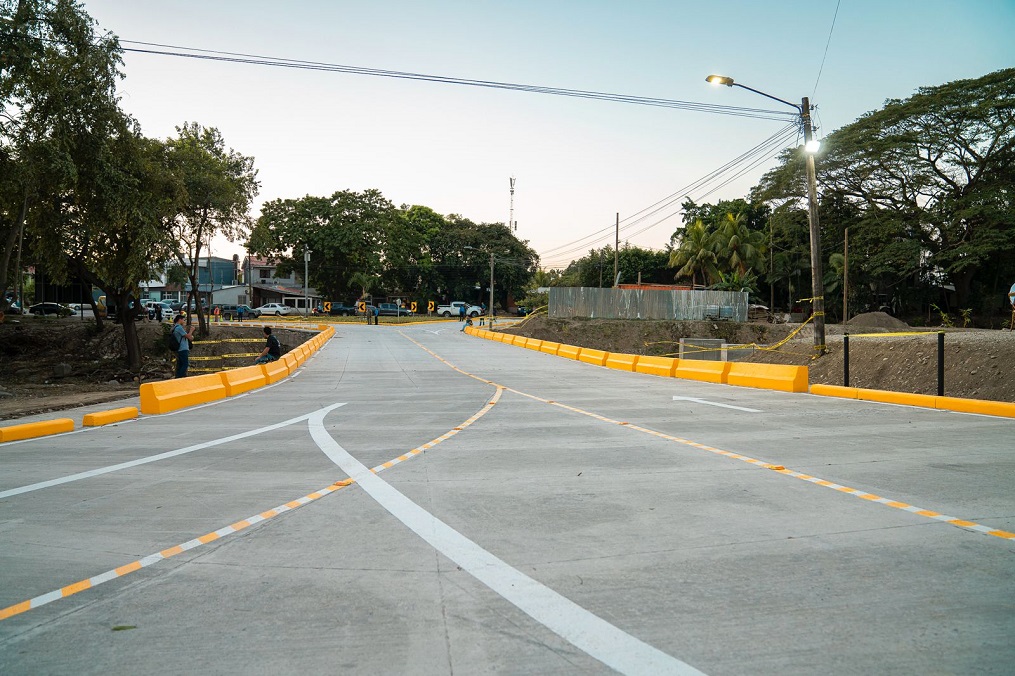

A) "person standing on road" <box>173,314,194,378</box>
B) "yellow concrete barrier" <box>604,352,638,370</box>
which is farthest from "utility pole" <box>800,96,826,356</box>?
"person standing on road" <box>173,314,194,378</box>

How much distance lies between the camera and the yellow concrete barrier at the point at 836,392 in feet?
52.7

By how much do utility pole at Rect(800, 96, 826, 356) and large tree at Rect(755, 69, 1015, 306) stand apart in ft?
110

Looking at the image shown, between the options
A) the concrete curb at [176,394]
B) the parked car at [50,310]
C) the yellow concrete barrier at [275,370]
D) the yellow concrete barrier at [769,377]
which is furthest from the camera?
the parked car at [50,310]

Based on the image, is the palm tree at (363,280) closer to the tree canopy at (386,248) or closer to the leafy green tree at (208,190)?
the tree canopy at (386,248)

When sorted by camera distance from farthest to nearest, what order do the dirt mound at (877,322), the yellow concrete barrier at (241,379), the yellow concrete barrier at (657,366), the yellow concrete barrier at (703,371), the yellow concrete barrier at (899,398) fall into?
the dirt mound at (877,322) → the yellow concrete barrier at (657,366) → the yellow concrete barrier at (703,371) → the yellow concrete barrier at (241,379) → the yellow concrete barrier at (899,398)

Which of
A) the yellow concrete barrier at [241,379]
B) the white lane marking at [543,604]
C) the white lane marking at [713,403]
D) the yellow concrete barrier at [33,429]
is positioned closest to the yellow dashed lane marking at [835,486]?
the white lane marking at [713,403]

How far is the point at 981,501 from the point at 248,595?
6.25 meters

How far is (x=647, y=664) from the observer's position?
3363mm

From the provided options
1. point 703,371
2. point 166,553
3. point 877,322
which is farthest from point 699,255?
point 166,553

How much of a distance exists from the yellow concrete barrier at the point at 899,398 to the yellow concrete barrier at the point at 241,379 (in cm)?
1555

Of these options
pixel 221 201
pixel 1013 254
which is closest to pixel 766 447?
pixel 221 201

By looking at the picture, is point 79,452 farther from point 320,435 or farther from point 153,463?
point 320,435

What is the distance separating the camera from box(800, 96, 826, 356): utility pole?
20.0 m

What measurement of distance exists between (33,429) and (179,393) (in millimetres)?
4253
